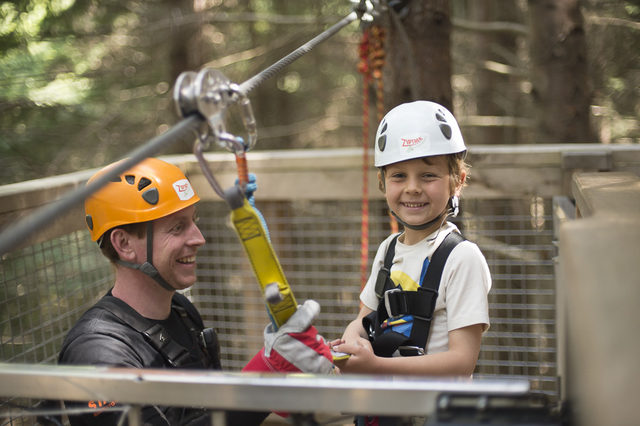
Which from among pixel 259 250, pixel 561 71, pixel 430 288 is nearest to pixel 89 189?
pixel 259 250

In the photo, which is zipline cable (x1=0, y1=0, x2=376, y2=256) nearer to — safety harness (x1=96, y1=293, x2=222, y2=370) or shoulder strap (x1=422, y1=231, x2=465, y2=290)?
shoulder strap (x1=422, y1=231, x2=465, y2=290)

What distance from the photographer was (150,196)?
2096 millimetres

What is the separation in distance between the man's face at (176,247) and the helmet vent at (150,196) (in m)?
0.08

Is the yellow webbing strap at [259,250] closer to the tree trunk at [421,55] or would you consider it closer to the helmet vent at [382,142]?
the helmet vent at [382,142]

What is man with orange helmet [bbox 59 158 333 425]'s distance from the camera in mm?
1903

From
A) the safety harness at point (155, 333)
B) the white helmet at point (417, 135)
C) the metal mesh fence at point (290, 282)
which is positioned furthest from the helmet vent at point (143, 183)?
the white helmet at point (417, 135)

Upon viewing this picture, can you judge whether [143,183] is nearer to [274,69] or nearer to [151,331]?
[151,331]

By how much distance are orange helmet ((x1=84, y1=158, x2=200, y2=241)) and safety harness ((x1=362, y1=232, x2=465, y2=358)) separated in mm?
825

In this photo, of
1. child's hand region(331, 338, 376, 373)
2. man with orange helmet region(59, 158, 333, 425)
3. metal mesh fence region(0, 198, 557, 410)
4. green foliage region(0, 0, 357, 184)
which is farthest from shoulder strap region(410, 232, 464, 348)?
green foliage region(0, 0, 357, 184)

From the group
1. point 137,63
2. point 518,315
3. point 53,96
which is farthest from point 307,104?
point 518,315

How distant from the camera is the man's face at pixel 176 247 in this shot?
2.11 m

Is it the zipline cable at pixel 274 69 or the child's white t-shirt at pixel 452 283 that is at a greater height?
the zipline cable at pixel 274 69

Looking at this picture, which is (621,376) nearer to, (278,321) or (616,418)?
(616,418)

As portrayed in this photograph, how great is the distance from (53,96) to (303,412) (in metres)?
5.57
